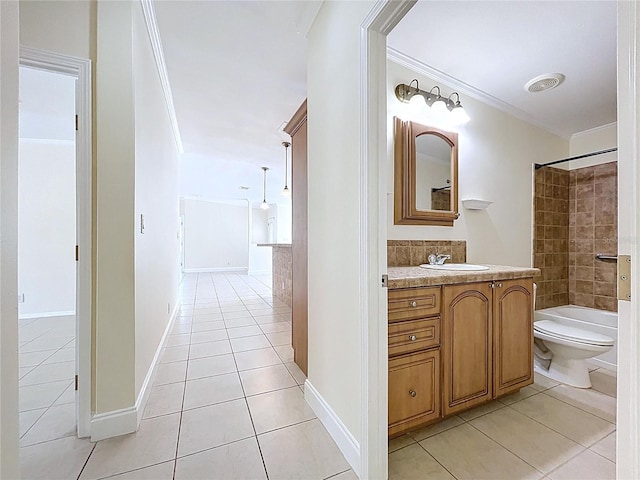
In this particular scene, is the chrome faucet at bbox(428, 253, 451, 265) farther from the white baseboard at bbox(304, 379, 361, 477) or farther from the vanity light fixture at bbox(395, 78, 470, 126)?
the white baseboard at bbox(304, 379, 361, 477)

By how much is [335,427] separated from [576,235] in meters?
3.57

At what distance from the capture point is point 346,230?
4.40 feet

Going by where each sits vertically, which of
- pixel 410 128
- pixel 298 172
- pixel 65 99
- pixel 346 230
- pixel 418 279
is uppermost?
pixel 65 99

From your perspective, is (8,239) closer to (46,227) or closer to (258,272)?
(46,227)

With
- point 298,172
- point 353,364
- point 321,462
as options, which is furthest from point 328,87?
point 321,462

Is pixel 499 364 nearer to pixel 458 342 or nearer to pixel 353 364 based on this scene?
pixel 458 342

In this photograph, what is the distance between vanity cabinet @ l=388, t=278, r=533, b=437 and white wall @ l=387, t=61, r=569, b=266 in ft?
2.13

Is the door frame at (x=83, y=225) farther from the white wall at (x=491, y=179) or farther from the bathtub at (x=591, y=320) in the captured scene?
the bathtub at (x=591, y=320)

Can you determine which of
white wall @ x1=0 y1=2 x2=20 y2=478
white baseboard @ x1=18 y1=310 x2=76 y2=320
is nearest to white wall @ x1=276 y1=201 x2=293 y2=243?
white baseboard @ x1=18 y1=310 x2=76 y2=320

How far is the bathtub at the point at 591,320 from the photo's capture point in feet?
7.68

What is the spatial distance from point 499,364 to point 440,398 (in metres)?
0.53

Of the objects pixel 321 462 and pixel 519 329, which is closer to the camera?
pixel 321 462

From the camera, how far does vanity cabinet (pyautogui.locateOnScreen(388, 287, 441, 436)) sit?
4.29 feet

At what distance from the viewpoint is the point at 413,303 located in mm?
1353
